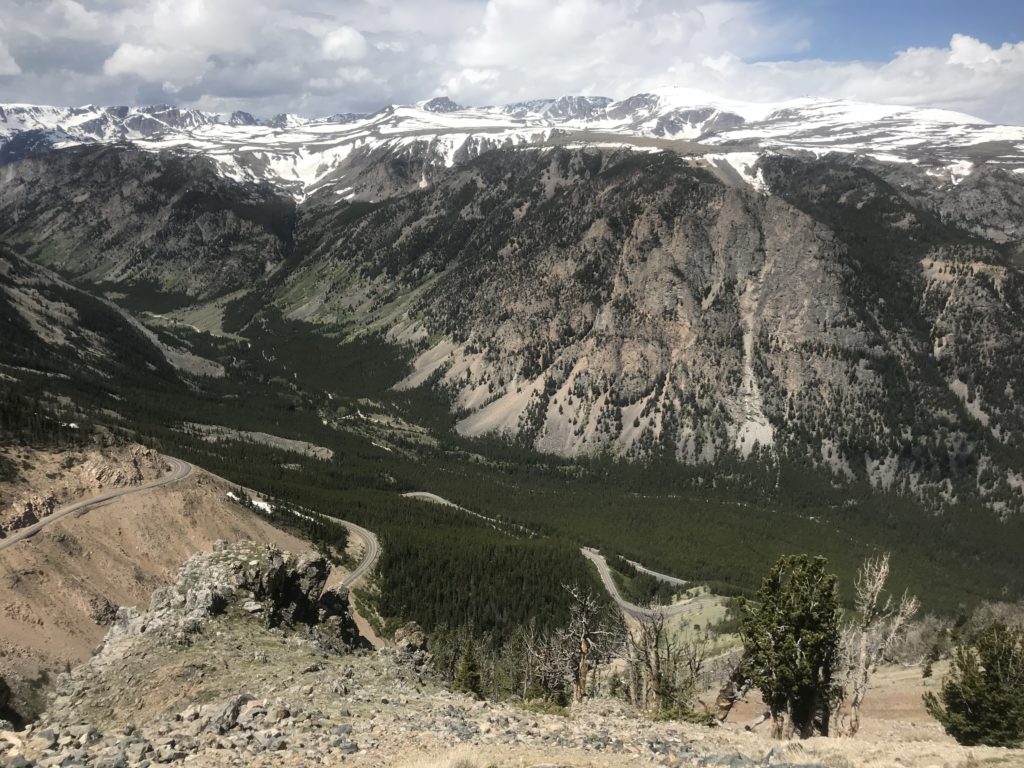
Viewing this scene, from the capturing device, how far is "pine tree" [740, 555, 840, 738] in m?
39.0

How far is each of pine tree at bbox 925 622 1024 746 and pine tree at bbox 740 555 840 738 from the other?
834 cm

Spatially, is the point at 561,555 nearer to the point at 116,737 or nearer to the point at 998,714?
the point at 998,714

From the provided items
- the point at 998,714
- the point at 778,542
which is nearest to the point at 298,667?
the point at 998,714

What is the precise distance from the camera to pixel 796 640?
3953cm

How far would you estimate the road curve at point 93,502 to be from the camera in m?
62.3

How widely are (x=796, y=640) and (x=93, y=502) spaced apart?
6838 cm

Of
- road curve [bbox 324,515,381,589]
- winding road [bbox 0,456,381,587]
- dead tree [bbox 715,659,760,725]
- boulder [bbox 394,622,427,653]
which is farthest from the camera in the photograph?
road curve [bbox 324,515,381,589]

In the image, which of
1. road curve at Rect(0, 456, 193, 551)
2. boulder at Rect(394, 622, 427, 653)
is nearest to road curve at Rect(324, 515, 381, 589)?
boulder at Rect(394, 622, 427, 653)

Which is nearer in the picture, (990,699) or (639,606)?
(990,699)

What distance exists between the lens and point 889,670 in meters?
76.8

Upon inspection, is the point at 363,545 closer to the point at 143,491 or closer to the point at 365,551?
the point at 365,551

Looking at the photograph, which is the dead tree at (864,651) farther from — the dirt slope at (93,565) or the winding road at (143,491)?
the winding road at (143,491)

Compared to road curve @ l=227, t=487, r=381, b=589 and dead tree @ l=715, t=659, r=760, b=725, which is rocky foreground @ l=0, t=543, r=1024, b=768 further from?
road curve @ l=227, t=487, r=381, b=589

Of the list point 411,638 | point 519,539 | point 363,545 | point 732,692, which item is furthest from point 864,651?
point 519,539
